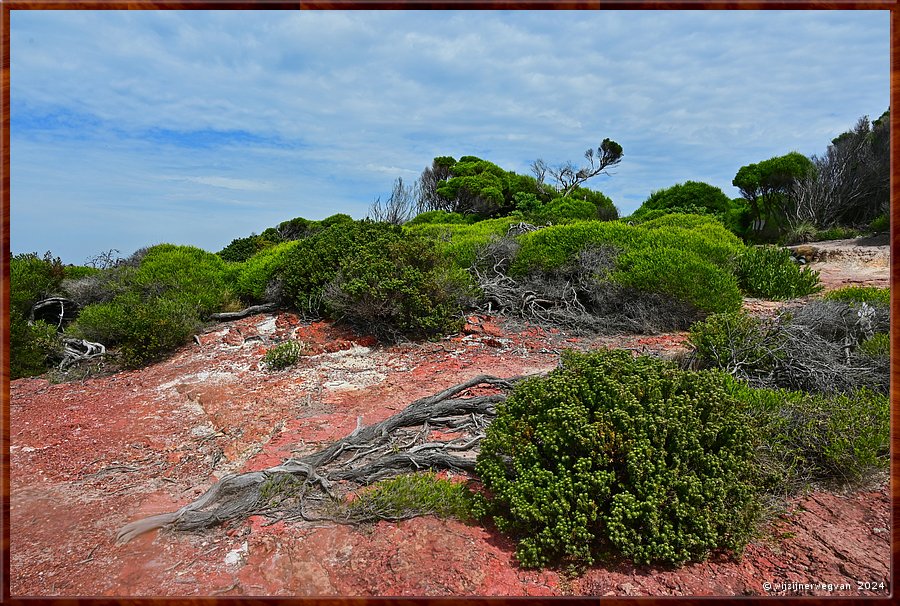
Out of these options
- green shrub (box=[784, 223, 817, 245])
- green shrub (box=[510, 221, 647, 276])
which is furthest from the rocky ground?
green shrub (box=[784, 223, 817, 245])

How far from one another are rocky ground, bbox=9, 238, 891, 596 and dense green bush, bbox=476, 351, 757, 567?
15 centimetres

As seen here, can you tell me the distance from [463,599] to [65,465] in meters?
4.05

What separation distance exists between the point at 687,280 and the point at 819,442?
14.3 ft

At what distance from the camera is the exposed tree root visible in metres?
3.20

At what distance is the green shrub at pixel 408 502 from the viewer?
306 cm

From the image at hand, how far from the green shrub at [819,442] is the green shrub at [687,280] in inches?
147

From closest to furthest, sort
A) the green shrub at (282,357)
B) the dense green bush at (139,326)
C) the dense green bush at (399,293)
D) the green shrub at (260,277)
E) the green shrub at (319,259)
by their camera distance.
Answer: the green shrub at (282,357), the dense green bush at (399,293), the dense green bush at (139,326), the green shrub at (319,259), the green shrub at (260,277)

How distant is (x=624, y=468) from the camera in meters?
2.89

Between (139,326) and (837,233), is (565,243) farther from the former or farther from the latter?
(837,233)

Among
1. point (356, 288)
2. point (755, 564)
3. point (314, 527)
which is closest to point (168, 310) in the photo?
point (356, 288)

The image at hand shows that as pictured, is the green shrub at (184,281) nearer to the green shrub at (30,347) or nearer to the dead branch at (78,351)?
the dead branch at (78,351)

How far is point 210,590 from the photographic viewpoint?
2.50 m

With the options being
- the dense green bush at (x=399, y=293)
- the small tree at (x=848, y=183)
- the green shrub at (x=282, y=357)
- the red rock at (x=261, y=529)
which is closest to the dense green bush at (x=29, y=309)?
the red rock at (x=261, y=529)

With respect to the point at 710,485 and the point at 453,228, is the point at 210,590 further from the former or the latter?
the point at 453,228
